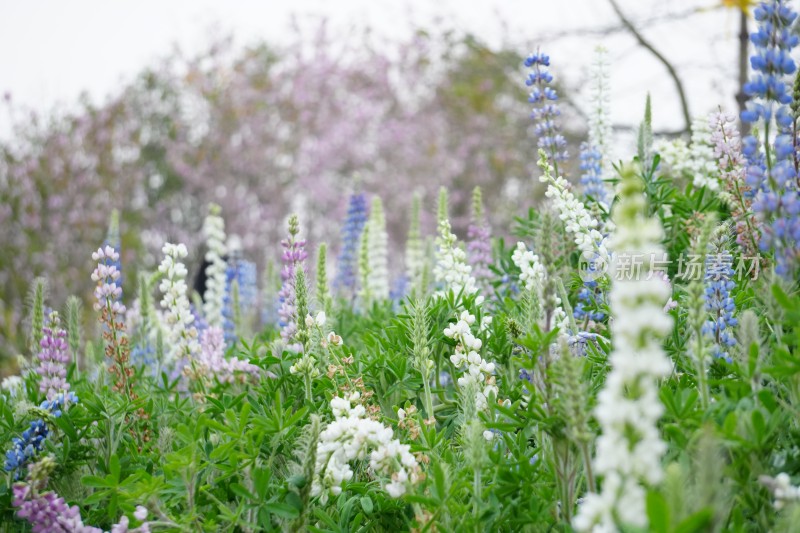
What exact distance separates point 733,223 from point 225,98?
48.2 ft

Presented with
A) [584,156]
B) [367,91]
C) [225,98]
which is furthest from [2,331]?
[584,156]

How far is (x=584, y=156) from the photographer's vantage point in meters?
3.29

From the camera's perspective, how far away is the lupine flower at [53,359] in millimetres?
2592

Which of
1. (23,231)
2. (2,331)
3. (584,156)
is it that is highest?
(584,156)

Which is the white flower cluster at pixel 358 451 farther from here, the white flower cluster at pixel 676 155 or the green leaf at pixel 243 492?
the white flower cluster at pixel 676 155

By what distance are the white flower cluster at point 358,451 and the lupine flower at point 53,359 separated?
1.19 metres

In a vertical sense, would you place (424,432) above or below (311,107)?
below

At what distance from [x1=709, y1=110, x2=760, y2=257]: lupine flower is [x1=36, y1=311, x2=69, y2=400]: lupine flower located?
2245 mm

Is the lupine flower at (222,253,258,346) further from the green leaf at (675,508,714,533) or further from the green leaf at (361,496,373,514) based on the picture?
the green leaf at (675,508,714,533)

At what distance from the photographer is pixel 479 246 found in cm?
373

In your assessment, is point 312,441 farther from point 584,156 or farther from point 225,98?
point 225,98

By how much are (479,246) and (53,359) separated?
6.47ft

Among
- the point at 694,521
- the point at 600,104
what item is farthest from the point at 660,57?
the point at 694,521

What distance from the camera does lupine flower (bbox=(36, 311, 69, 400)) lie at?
102 inches
